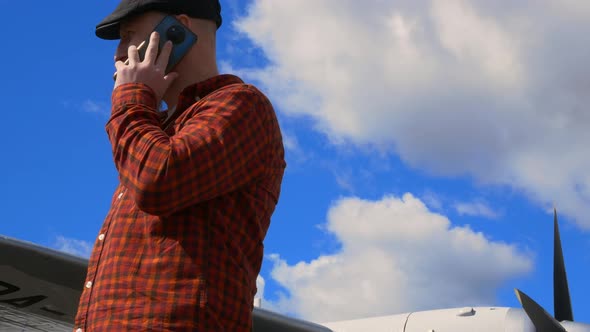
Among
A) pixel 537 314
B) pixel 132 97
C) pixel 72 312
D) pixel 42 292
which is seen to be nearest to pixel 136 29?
pixel 132 97

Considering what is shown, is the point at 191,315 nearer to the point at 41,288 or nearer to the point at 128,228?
the point at 128,228

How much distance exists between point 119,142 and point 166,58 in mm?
430

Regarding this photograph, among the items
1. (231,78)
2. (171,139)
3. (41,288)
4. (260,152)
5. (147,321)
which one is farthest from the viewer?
(41,288)

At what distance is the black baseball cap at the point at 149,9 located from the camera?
270 centimetres

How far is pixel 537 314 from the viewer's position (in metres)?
11.0

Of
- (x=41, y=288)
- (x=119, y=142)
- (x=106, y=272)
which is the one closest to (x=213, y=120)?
(x=119, y=142)

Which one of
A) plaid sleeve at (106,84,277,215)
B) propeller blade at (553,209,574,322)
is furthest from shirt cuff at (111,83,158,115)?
propeller blade at (553,209,574,322)

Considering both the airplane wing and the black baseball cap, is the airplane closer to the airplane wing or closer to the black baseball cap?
the airplane wing

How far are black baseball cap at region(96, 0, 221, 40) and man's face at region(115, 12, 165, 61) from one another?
0.03m

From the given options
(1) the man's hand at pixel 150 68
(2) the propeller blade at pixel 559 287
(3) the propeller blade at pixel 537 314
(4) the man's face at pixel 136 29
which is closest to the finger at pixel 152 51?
(1) the man's hand at pixel 150 68

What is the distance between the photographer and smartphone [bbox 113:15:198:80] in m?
2.64

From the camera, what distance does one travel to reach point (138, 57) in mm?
2605

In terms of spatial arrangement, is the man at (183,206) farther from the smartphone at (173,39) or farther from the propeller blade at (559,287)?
Result: the propeller blade at (559,287)

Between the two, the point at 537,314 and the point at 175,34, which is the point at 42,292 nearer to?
the point at 175,34
